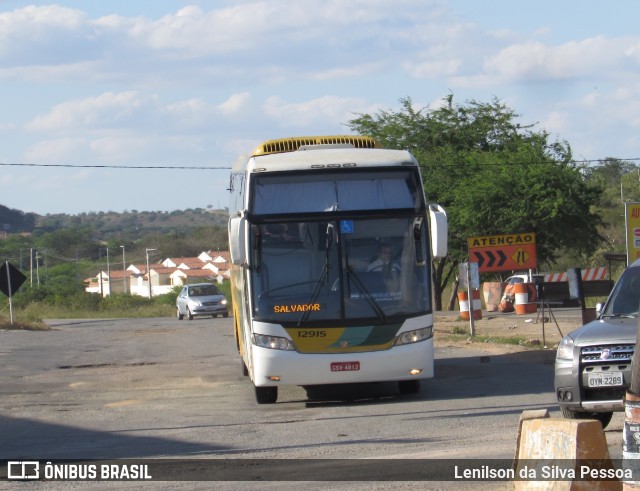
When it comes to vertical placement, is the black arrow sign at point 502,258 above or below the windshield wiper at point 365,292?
below

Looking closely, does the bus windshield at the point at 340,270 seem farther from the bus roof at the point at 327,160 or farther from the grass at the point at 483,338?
the grass at the point at 483,338

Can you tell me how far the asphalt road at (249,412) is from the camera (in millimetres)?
10438

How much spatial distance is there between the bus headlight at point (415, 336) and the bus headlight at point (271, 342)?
1.48 metres

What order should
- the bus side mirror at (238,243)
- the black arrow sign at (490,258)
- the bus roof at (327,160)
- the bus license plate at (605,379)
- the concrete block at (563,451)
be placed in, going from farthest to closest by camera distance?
the black arrow sign at (490,258) < the bus roof at (327,160) < the bus side mirror at (238,243) < the bus license plate at (605,379) < the concrete block at (563,451)

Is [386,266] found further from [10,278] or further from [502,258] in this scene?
[10,278]

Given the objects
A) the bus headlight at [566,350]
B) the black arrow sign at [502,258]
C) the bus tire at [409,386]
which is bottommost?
the bus tire at [409,386]

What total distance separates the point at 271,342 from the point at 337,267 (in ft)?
4.39

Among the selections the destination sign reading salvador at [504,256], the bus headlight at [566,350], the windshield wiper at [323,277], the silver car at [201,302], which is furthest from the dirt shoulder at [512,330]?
the silver car at [201,302]

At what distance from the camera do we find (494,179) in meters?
44.1

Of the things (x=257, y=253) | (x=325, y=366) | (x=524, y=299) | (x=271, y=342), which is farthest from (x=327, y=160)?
(x=524, y=299)

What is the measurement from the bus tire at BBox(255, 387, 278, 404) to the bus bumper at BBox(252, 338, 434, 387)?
71 centimetres

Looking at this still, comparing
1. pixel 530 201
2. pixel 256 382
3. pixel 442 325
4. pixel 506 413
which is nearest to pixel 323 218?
pixel 256 382

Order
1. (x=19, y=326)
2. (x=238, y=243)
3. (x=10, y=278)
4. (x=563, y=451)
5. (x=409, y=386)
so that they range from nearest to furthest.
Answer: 1. (x=563, y=451)
2. (x=238, y=243)
3. (x=409, y=386)
4. (x=10, y=278)
5. (x=19, y=326)

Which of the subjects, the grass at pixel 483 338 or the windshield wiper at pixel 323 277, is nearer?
the windshield wiper at pixel 323 277
